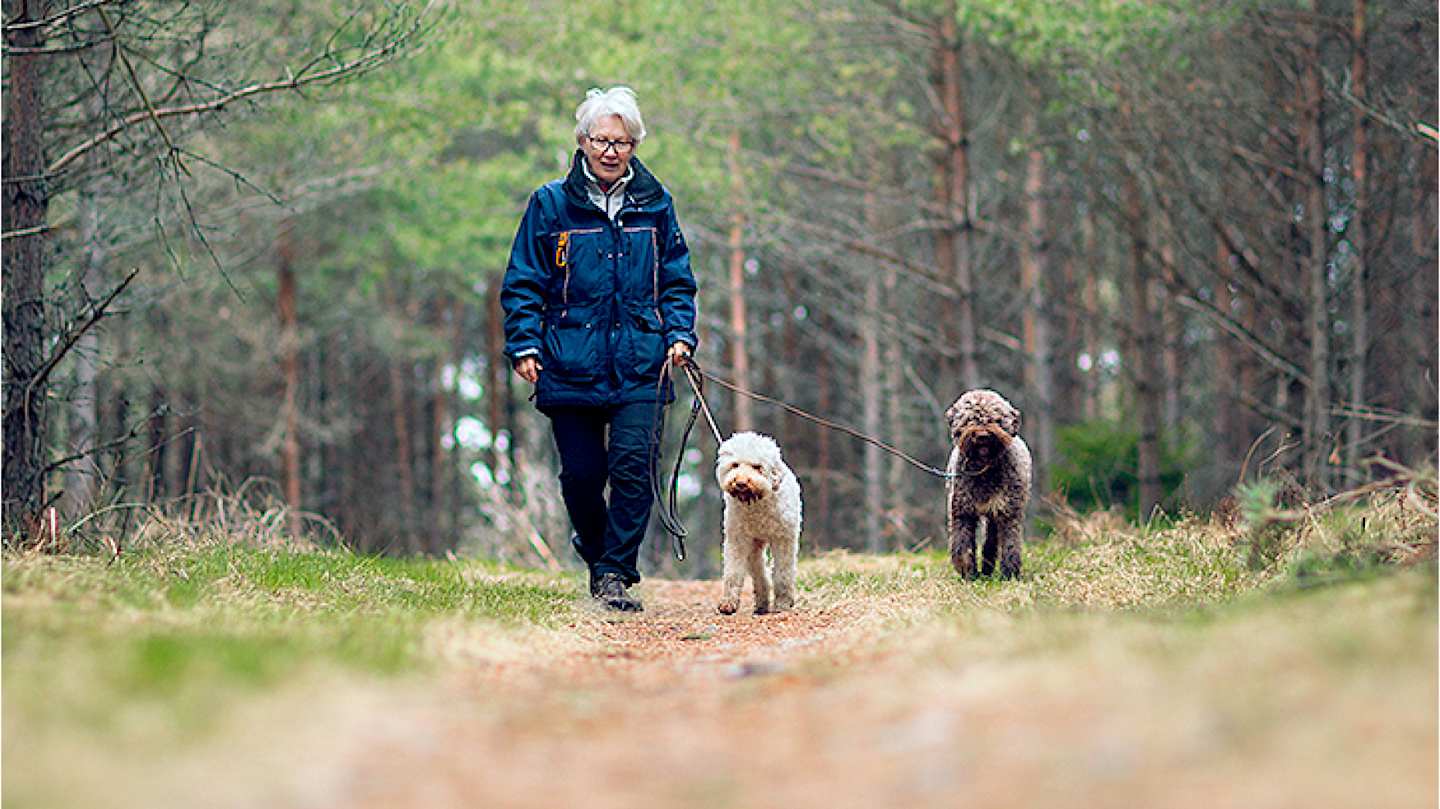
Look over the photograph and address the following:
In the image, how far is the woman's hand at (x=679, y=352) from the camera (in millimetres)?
7031

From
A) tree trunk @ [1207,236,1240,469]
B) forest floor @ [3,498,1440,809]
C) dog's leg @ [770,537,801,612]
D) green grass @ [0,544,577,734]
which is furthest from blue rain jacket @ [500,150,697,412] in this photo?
tree trunk @ [1207,236,1240,469]

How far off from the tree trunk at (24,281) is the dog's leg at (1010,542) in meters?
4.80

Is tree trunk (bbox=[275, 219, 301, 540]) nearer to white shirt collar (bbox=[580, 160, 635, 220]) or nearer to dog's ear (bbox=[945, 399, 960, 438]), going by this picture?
white shirt collar (bbox=[580, 160, 635, 220])

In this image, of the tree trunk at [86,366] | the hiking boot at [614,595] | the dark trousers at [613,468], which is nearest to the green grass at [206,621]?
the hiking boot at [614,595]

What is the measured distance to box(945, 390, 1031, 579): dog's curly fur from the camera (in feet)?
23.5

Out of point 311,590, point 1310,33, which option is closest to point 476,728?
point 311,590

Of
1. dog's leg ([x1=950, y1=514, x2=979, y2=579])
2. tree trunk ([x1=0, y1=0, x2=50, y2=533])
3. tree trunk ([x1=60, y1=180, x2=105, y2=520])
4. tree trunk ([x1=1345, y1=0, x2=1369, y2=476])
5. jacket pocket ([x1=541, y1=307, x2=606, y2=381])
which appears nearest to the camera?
tree trunk ([x1=0, y1=0, x2=50, y2=533])

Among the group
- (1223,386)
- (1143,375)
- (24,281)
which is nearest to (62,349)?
(24,281)

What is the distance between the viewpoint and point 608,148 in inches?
275

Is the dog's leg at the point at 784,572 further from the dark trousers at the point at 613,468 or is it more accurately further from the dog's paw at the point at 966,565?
the dog's paw at the point at 966,565

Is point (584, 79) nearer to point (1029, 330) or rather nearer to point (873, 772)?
point (1029, 330)

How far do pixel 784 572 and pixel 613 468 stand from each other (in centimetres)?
102

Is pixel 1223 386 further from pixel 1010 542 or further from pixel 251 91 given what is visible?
pixel 251 91

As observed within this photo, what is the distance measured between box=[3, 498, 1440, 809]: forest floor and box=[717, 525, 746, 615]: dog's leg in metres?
2.14
